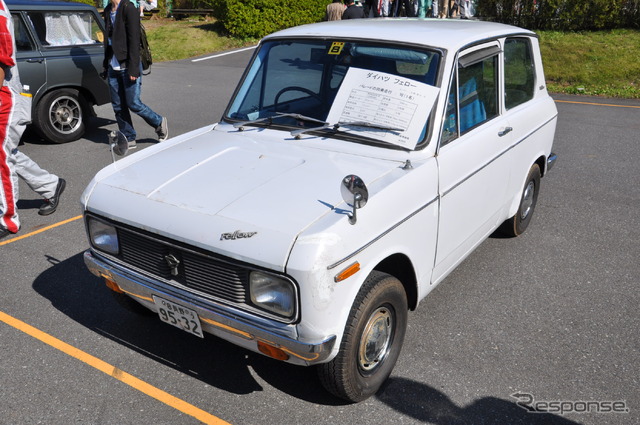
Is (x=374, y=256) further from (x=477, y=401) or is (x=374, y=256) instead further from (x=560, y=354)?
(x=560, y=354)

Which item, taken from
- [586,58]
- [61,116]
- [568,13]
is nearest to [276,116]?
[61,116]

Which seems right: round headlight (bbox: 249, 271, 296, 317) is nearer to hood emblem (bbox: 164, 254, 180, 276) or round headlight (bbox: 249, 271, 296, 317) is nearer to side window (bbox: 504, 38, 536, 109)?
hood emblem (bbox: 164, 254, 180, 276)

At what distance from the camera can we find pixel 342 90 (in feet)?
12.5

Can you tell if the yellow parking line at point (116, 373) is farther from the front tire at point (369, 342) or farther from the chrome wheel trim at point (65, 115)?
the chrome wheel trim at point (65, 115)

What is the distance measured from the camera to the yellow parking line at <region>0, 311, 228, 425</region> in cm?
324

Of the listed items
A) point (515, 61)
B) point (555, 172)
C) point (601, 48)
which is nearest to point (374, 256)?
point (515, 61)

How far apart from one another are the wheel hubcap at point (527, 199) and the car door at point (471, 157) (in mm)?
778

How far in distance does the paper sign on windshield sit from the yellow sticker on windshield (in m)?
0.27

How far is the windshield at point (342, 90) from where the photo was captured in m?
3.59

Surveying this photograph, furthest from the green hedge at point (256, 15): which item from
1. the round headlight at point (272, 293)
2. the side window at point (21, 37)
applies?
the round headlight at point (272, 293)

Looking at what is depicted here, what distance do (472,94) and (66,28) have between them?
659 centimetres

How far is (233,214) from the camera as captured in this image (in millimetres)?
2955

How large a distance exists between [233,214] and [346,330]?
32.1 inches

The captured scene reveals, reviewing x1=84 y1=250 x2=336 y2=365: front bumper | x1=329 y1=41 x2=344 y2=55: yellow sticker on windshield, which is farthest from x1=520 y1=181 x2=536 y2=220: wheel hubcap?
x1=84 y1=250 x2=336 y2=365: front bumper
